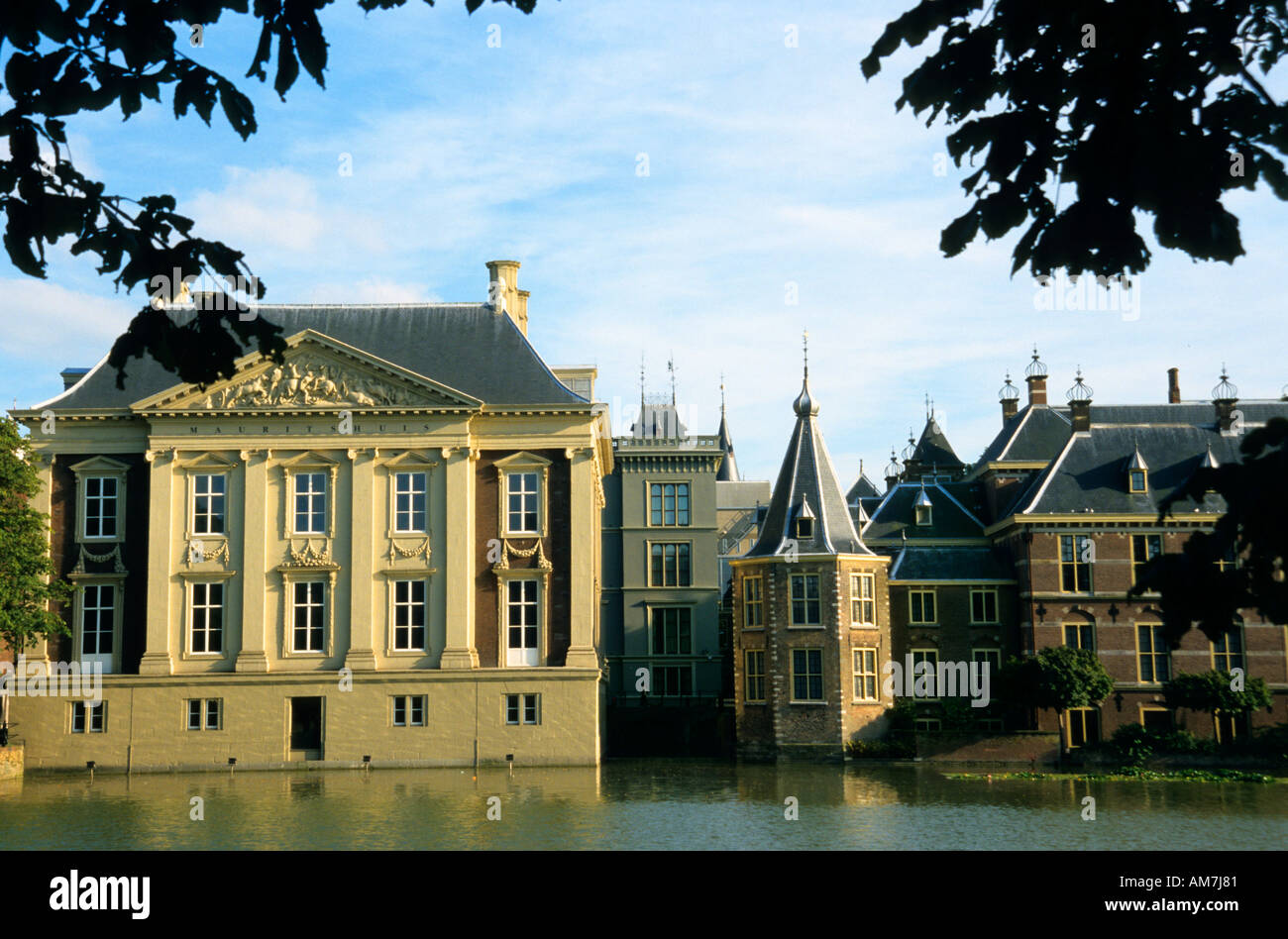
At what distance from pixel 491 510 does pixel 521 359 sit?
5.93 m

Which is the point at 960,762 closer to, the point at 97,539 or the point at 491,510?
the point at 491,510

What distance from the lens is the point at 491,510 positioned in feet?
157

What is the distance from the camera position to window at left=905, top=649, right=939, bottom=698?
172ft

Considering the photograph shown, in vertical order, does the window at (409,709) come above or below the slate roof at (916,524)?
below

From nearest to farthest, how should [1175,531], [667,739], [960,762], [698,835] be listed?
[698,835], [960,762], [1175,531], [667,739]

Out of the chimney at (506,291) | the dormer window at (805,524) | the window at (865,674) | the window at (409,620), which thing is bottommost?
the window at (865,674)

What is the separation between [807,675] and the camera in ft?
164

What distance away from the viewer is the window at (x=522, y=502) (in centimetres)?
4772

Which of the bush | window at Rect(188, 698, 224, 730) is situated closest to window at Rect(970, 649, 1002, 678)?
the bush

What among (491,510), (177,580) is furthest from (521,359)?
(177,580)

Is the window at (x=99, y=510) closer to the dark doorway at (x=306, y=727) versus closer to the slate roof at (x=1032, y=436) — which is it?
the dark doorway at (x=306, y=727)

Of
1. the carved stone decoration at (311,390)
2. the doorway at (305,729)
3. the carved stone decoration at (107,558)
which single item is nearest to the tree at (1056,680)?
the carved stone decoration at (311,390)

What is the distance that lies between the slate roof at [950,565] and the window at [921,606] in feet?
2.14
